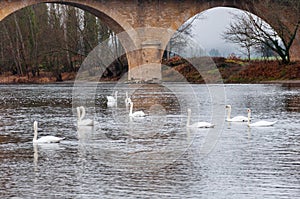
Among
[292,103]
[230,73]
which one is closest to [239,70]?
[230,73]

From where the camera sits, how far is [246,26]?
1572 inches

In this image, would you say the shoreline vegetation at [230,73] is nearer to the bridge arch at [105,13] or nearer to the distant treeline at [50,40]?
the distant treeline at [50,40]

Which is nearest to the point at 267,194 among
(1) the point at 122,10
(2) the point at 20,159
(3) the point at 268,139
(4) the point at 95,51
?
(2) the point at 20,159

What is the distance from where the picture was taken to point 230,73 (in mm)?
42281

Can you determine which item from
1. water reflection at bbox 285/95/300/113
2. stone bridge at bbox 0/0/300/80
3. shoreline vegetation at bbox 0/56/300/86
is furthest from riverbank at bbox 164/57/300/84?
water reflection at bbox 285/95/300/113

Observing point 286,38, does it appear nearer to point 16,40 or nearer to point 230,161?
point 16,40

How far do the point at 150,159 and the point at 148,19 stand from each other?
30042 mm

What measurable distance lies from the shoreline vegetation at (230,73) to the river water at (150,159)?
21643mm

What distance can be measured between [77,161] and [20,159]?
85cm

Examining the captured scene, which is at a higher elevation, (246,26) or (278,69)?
(246,26)

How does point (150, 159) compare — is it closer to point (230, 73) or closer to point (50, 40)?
point (230, 73)

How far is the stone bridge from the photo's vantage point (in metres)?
38.5

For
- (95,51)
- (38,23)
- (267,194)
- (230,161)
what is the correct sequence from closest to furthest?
1. (267,194)
2. (230,161)
3. (95,51)
4. (38,23)

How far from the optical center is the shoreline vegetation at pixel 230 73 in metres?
38.1
